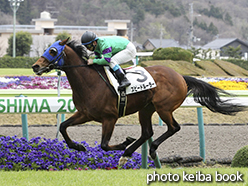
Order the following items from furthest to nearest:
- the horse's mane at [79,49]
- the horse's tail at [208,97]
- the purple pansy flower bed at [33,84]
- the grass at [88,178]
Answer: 1. the purple pansy flower bed at [33,84]
2. the horse's tail at [208,97]
3. the horse's mane at [79,49]
4. the grass at [88,178]

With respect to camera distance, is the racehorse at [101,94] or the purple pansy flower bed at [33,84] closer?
the racehorse at [101,94]

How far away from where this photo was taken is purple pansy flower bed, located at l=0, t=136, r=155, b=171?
4.54 meters

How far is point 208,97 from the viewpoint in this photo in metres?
4.84

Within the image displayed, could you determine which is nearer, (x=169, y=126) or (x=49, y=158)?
(x=169, y=126)

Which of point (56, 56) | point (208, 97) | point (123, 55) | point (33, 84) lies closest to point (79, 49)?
point (56, 56)

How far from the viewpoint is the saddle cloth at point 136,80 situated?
164 inches

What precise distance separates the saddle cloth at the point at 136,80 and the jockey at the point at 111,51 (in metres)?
A: 0.07

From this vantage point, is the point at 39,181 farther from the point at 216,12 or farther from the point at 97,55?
the point at 216,12

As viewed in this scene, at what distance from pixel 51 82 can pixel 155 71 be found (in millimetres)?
9721

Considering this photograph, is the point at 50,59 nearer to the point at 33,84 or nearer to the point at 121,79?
the point at 121,79

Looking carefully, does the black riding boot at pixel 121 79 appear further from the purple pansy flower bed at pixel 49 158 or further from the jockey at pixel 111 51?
the purple pansy flower bed at pixel 49 158

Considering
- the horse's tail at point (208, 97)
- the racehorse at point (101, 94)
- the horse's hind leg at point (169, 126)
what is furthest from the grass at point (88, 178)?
the horse's tail at point (208, 97)

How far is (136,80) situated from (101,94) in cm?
41

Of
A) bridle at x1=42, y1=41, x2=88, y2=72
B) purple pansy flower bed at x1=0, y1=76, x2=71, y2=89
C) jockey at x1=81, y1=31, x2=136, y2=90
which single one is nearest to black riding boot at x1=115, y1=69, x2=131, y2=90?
jockey at x1=81, y1=31, x2=136, y2=90
